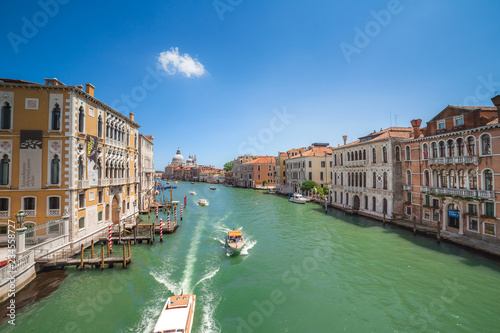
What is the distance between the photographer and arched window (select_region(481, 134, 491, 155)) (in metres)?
17.1

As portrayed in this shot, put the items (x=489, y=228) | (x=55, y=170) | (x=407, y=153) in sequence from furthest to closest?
1. (x=407, y=153)
2. (x=489, y=228)
3. (x=55, y=170)

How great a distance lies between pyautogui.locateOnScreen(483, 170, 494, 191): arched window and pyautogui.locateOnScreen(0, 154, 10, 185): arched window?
3239 cm

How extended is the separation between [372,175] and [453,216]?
10.1 m

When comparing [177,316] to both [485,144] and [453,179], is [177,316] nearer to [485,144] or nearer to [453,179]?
[485,144]

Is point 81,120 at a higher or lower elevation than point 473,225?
higher

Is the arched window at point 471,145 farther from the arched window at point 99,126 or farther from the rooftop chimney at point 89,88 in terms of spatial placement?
the rooftop chimney at point 89,88

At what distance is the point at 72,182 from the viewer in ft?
50.5

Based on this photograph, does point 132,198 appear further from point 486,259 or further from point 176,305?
point 486,259

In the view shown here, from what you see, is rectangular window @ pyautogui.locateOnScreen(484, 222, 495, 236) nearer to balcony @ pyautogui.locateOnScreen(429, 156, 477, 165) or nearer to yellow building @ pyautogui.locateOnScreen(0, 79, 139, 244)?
balcony @ pyautogui.locateOnScreen(429, 156, 477, 165)

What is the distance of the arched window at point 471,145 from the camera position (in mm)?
18109

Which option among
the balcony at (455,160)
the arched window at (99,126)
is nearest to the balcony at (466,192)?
the balcony at (455,160)

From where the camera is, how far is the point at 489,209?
17.1 meters

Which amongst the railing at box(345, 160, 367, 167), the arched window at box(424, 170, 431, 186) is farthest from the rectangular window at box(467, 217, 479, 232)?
the railing at box(345, 160, 367, 167)

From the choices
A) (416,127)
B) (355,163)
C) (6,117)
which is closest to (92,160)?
(6,117)
